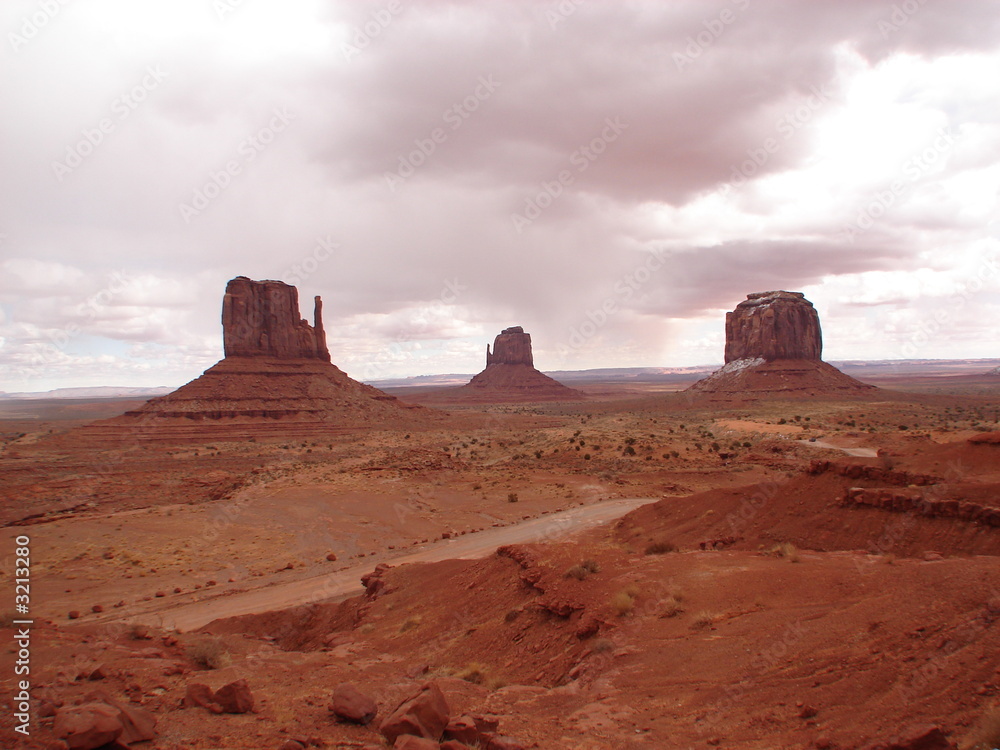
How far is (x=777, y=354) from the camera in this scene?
378 feet

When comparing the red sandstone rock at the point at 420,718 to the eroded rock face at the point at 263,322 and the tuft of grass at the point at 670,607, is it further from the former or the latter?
the eroded rock face at the point at 263,322

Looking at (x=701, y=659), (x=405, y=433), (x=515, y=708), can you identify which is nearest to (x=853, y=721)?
(x=701, y=659)

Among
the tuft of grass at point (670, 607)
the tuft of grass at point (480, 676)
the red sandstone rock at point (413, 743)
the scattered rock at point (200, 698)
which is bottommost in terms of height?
the tuft of grass at point (480, 676)

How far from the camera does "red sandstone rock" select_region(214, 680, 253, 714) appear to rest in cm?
781

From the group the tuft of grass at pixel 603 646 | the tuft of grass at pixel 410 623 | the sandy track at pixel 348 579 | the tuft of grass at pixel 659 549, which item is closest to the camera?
the tuft of grass at pixel 603 646

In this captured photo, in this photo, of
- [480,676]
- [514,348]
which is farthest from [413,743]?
[514,348]

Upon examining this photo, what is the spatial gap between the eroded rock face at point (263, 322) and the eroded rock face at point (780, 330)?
87.9 metres

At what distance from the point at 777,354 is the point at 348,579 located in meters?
114

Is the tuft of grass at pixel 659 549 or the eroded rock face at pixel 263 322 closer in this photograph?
the tuft of grass at pixel 659 549

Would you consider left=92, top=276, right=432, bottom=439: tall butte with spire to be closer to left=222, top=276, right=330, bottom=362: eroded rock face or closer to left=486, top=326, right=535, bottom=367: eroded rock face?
left=222, top=276, right=330, bottom=362: eroded rock face

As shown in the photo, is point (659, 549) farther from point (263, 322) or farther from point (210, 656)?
point (263, 322)

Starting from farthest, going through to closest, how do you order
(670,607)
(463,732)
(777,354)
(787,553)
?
(777,354), (787,553), (670,607), (463,732)

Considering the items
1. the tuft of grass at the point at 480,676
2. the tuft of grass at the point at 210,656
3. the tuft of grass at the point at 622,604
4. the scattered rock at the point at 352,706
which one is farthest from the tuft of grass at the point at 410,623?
the scattered rock at the point at 352,706

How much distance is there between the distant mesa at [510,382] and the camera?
16400cm
